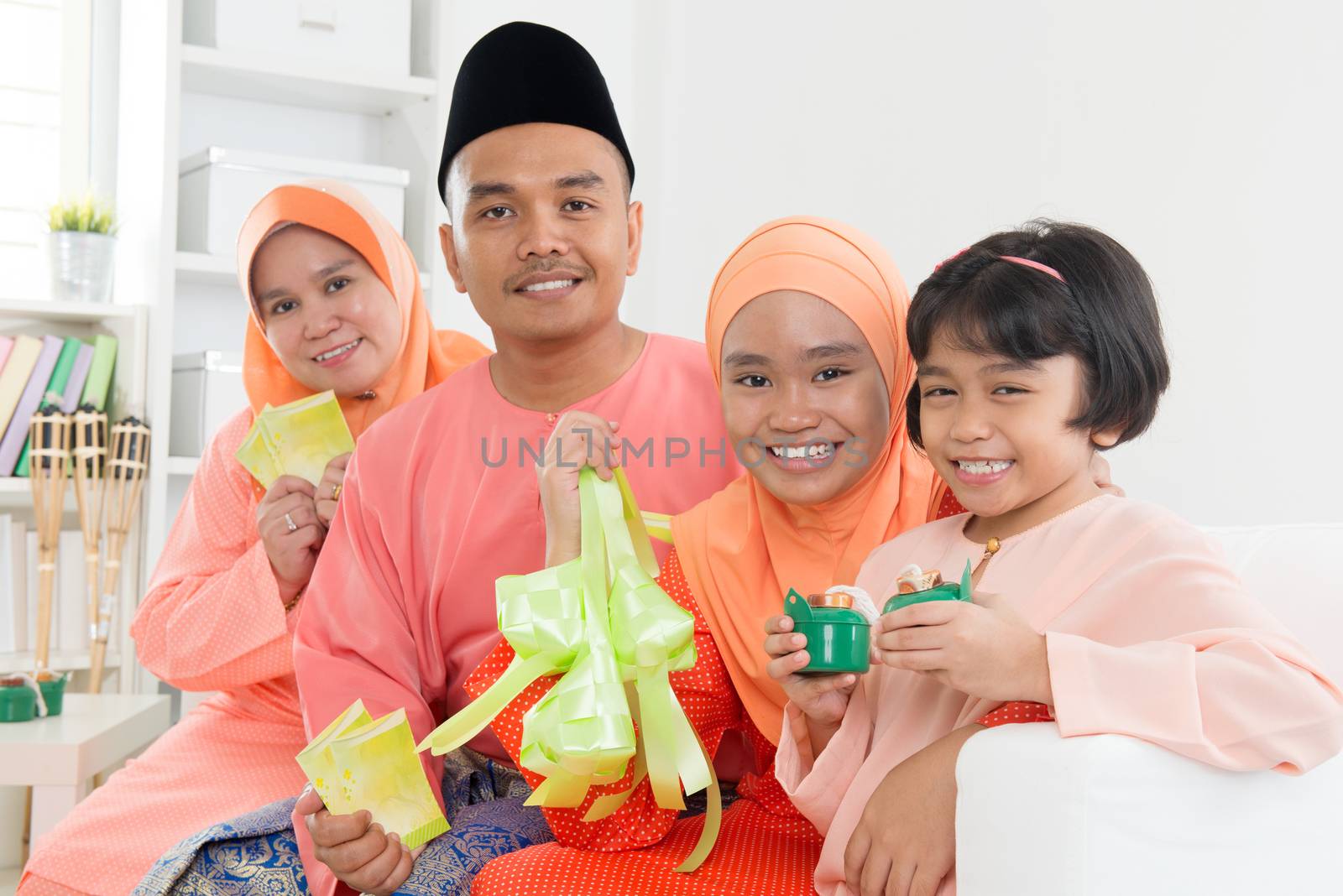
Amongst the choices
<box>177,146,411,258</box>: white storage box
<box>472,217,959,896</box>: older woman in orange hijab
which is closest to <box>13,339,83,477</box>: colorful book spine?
<box>177,146,411,258</box>: white storage box

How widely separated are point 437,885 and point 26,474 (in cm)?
207

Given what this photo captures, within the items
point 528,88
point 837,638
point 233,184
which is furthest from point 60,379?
point 837,638

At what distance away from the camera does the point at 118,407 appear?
313 cm

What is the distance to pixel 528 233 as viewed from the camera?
68.4 inches

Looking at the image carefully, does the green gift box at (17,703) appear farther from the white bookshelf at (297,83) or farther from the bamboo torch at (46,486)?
the white bookshelf at (297,83)

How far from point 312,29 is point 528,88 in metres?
1.60

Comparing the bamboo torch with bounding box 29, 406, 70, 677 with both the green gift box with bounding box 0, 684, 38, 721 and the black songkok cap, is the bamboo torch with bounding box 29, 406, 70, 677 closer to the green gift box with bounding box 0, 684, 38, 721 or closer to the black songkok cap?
the green gift box with bounding box 0, 684, 38, 721

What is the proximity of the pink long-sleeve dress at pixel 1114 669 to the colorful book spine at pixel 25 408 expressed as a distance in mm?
2337

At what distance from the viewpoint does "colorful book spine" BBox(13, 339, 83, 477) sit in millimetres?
3051

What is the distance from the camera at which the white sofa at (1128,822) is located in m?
1.05

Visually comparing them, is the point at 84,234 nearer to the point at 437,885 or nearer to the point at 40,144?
the point at 40,144

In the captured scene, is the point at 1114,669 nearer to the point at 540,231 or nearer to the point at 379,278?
the point at 540,231

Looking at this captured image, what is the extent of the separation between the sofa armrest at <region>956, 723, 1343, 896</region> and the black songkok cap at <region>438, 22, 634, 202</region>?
3.55 ft

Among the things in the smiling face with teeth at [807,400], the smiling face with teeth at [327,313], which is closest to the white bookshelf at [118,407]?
the smiling face with teeth at [327,313]
